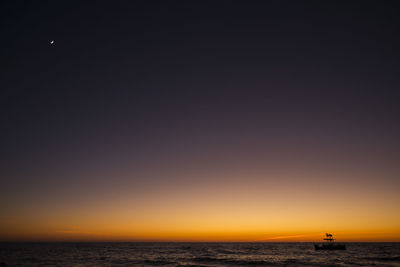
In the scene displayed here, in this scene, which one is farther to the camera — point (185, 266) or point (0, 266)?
point (185, 266)

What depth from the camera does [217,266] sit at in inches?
1847

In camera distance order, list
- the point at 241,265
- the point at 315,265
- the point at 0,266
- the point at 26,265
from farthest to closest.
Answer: the point at 241,265 < the point at 315,265 < the point at 26,265 < the point at 0,266

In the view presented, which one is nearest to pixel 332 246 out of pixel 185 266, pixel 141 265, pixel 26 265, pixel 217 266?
pixel 217 266

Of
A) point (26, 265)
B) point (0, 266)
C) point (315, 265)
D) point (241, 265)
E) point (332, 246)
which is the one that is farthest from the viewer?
point (332, 246)

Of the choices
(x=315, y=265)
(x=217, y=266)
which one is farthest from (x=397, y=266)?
(x=217, y=266)

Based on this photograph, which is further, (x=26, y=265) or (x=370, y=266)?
(x=370, y=266)

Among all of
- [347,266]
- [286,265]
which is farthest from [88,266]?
[347,266]

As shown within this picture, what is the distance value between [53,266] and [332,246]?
70647 mm

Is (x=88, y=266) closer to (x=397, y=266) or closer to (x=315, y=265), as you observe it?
(x=315, y=265)

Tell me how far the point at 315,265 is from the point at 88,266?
3674cm

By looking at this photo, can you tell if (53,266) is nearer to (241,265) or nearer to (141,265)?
(141,265)

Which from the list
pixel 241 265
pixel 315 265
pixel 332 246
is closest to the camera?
pixel 315 265

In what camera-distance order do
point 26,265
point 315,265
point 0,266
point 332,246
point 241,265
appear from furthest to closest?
1. point 332,246
2. point 241,265
3. point 315,265
4. point 26,265
5. point 0,266

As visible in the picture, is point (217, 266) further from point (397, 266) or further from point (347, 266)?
point (397, 266)
